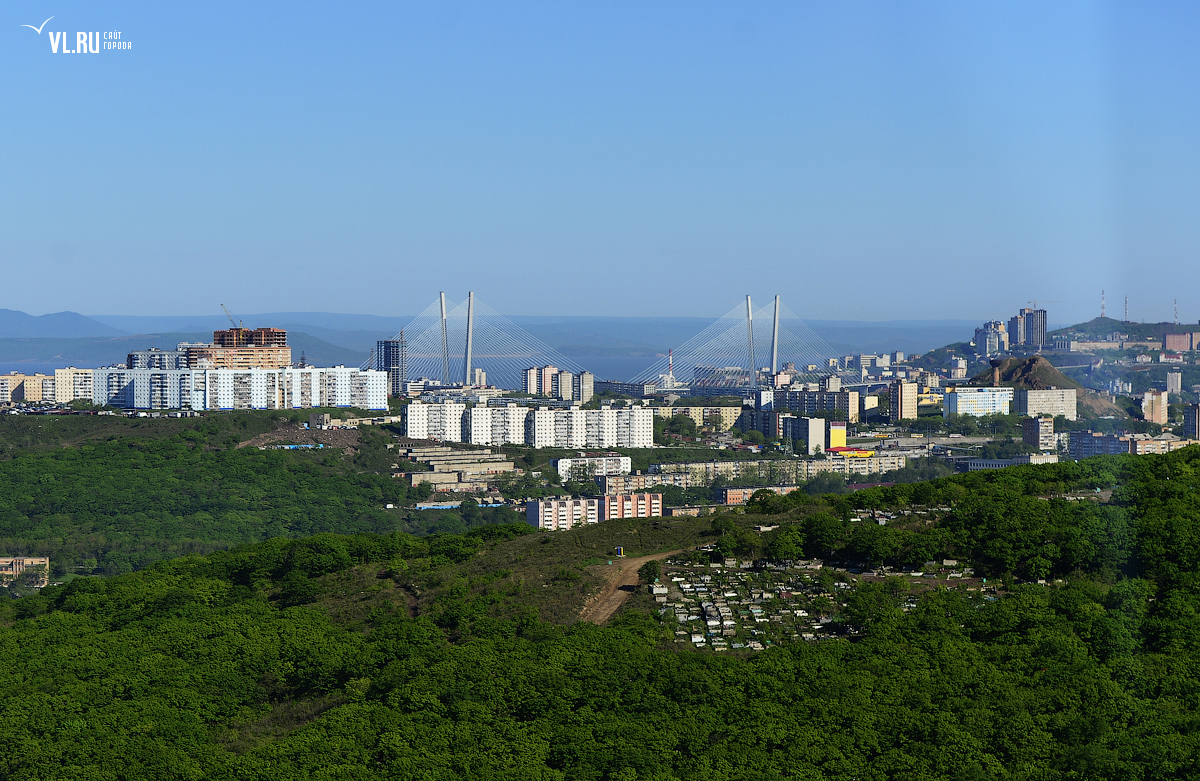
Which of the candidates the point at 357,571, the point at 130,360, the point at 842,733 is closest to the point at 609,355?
the point at 130,360

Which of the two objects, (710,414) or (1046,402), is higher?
(1046,402)

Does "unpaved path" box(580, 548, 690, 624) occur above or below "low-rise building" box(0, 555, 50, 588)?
above

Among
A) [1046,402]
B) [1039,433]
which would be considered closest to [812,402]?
[1046,402]

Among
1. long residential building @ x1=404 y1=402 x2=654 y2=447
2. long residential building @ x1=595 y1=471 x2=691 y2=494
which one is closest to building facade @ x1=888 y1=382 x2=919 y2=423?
long residential building @ x1=404 y1=402 x2=654 y2=447

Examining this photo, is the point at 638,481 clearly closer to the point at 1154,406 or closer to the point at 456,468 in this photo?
the point at 456,468

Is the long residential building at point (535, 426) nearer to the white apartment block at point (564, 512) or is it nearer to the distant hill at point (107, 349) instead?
the white apartment block at point (564, 512)

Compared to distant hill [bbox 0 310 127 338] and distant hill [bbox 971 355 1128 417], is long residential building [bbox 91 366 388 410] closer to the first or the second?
distant hill [bbox 971 355 1128 417]
